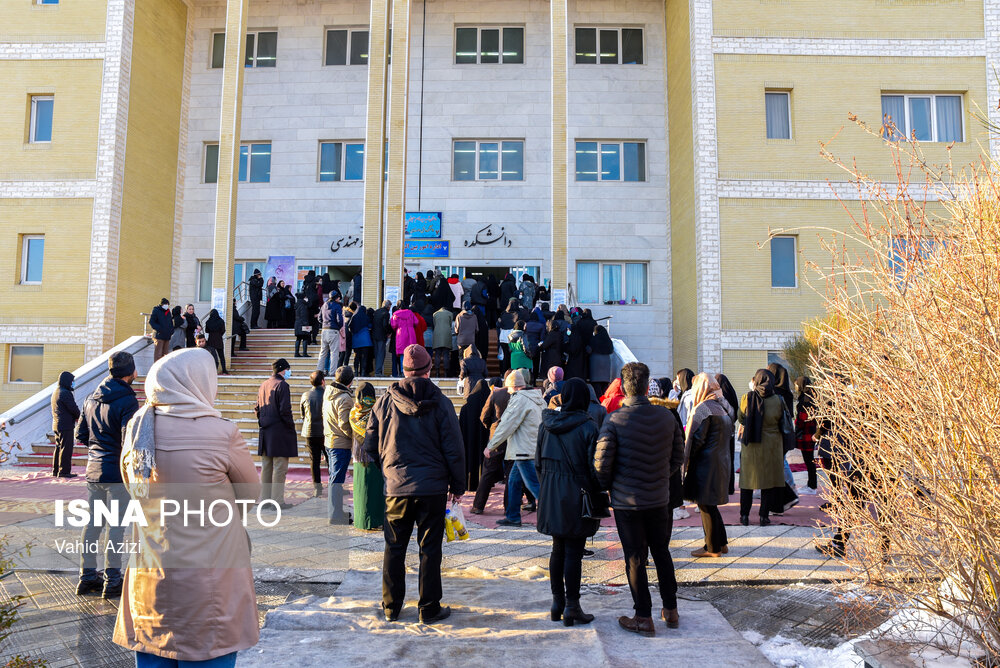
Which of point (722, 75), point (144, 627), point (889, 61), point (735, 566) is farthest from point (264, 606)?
point (889, 61)

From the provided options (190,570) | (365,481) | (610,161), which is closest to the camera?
(190,570)

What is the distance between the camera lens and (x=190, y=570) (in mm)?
2779

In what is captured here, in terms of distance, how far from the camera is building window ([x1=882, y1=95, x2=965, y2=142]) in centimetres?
1827

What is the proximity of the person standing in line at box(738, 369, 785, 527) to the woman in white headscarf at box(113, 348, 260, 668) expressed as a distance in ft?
20.4

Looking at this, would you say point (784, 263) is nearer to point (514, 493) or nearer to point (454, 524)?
point (514, 493)

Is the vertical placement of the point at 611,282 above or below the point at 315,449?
above

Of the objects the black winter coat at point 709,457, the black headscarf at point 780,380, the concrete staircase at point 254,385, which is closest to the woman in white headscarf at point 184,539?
the black winter coat at point 709,457

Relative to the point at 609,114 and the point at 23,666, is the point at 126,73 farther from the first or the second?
the point at 23,666

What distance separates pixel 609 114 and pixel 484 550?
712 inches

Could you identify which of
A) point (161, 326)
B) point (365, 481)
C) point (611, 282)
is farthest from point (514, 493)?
point (611, 282)

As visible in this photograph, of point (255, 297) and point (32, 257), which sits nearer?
point (32, 257)

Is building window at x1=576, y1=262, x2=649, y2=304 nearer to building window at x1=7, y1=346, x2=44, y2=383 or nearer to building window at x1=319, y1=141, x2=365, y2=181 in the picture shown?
building window at x1=319, y1=141, x2=365, y2=181

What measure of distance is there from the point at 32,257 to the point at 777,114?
19.6 metres

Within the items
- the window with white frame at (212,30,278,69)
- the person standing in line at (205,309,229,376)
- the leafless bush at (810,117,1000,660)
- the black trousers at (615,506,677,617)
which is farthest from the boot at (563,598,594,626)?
the window with white frame at (212,30,278,69)
